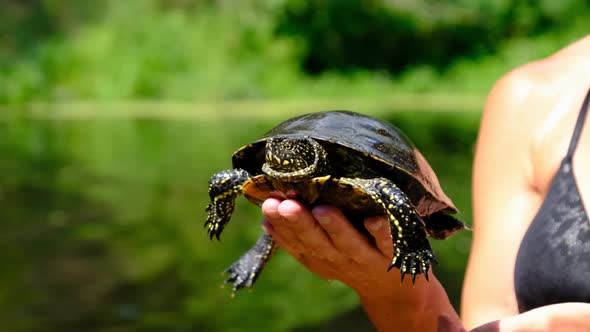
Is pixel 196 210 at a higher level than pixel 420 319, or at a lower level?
lower

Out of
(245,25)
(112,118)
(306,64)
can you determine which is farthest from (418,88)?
(112,118)

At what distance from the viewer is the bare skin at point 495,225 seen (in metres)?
1.26

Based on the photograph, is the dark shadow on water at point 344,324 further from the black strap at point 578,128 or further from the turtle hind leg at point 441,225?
the black strap at point 578,128

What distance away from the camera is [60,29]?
1631 centimetres

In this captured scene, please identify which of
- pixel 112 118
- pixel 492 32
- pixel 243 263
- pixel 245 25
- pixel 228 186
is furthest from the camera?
pixel 492 32

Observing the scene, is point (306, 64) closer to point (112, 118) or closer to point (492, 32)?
point (492, 32)

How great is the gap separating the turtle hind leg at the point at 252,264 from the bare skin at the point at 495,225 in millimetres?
260

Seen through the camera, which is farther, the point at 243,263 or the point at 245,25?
the point at 245,25

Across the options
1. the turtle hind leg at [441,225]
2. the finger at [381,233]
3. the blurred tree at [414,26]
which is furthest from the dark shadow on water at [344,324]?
the blurred tree at [414,26]

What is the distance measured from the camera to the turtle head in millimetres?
1327

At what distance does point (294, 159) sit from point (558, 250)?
455mm

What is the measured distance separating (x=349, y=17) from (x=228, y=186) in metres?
16.7

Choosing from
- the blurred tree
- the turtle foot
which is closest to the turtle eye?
the turtle foot

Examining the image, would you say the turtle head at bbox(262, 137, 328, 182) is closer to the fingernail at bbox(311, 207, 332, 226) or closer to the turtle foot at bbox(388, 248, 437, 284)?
the fingernail at bbox(311, 207, 332, 226)
